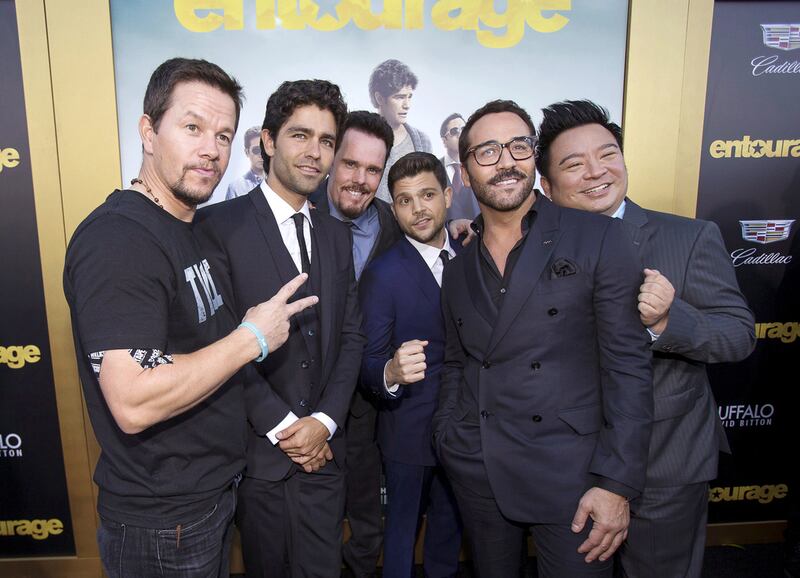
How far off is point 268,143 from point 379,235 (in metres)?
0.85

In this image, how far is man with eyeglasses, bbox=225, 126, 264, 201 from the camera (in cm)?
312

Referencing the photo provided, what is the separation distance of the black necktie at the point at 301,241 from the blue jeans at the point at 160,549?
3.19ft

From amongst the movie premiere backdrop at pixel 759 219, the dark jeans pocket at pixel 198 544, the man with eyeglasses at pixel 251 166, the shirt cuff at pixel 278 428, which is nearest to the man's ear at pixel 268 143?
the man with eyeglasses at pixel 251 166

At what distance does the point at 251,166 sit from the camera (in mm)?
3150

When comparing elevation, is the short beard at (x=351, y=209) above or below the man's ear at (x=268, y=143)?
below

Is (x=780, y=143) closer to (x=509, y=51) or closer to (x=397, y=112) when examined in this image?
(x=509, y=51)

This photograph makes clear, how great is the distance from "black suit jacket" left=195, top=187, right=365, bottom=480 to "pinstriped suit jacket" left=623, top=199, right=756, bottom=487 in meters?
1.27

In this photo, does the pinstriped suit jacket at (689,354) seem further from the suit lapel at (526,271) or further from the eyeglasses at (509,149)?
the eyeglasses at (509,149)

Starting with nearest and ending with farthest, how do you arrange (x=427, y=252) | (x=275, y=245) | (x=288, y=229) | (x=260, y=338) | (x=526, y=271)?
(x=260, y=338), (x=526, y=271), (x=275, y=245), (x=288, y=229), (x=427, y=252)

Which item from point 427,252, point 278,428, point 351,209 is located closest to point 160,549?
point 278,428

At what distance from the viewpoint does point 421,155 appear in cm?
268

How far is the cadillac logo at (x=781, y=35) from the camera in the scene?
3043 millimetres

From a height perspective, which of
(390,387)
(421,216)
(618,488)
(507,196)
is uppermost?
(507,196)

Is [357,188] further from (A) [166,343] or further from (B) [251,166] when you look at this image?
(A) [166,343]
